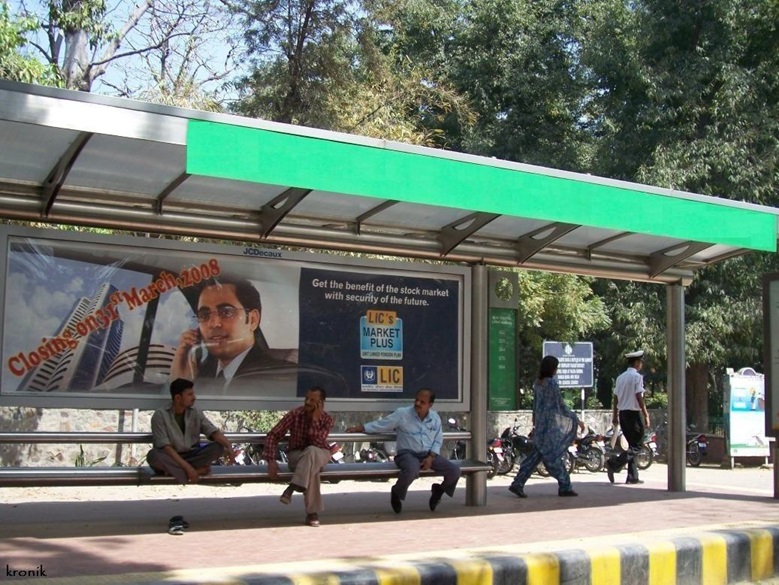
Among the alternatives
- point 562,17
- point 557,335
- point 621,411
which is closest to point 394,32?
point 562,17

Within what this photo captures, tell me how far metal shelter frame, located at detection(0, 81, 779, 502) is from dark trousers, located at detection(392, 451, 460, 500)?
0.74m

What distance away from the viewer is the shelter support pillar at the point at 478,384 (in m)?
9.84

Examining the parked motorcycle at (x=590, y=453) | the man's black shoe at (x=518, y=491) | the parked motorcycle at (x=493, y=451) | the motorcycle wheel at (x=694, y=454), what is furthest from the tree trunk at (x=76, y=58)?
the motorcycle wheel at (x=694, y=454)

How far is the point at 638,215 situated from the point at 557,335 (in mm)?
12464

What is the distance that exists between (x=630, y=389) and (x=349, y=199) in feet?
18.7

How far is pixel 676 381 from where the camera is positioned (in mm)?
11383

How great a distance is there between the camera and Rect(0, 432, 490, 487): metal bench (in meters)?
7.27

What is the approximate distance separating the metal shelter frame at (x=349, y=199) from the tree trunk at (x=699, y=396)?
11918 mm

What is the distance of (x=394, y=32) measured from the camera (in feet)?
94.2

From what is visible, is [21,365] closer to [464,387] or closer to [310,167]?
[310,167]

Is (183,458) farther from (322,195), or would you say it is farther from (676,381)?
(676,381)

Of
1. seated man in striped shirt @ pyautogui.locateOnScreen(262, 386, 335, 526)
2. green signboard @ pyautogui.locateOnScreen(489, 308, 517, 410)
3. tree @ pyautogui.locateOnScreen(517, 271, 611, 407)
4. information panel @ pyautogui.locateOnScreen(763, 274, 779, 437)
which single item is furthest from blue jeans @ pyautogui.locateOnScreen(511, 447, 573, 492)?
tree @ pyautogui.locateOnScreen(517, 271, 611, 407)

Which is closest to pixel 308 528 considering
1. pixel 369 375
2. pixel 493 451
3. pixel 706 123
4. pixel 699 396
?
pixel 369 375

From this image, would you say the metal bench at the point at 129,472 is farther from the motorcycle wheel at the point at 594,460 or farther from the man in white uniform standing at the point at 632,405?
the motorcycle wheel at the point at 594,460
